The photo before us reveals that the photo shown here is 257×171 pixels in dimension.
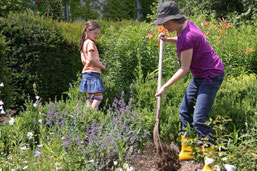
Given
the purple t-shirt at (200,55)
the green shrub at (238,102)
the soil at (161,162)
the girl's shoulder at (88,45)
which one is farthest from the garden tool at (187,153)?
the girl's shoulder at (88,45)

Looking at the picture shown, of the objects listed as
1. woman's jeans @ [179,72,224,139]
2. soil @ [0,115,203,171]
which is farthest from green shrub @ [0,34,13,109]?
woman's jeans @ [179,72,224,139]

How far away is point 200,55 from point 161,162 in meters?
1.14

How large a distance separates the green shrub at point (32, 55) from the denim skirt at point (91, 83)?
3.15 ft

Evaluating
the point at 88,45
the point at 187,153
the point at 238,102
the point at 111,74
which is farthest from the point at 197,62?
the point at 111,74

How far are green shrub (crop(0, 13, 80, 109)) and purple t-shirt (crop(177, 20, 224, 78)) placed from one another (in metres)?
2.66

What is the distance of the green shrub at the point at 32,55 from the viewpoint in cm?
414

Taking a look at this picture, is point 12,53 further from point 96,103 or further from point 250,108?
point 250,108

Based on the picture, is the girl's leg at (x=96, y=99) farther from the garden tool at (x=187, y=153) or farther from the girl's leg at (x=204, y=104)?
the girl's leg at (x=204, y=104)

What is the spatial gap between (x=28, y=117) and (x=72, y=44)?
2077 mm

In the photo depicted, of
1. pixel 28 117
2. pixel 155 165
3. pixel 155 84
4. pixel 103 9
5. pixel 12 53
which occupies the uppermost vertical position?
pixel 103 9

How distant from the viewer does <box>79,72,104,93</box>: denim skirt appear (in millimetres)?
3666

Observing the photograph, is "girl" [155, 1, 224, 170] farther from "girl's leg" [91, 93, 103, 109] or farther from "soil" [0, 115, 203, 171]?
"girl's leg" [91, 93, 103, 109]

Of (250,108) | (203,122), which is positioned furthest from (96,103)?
(250,108)

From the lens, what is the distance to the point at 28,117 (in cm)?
328
